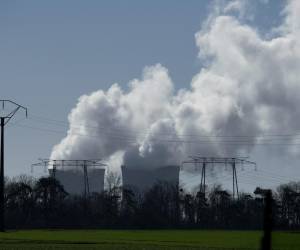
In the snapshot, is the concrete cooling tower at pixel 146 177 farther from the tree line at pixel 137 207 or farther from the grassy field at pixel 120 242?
the grassy field at pixel 120 242

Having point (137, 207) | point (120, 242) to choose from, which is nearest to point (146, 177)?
point (137, 207)

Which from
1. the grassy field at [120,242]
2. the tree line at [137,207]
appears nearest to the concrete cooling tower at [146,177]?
the tree line at [137,207]

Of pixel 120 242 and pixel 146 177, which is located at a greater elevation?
pixel 146 177

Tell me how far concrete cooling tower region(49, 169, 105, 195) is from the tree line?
358 centimetres

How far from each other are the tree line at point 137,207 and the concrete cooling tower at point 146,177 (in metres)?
1.87

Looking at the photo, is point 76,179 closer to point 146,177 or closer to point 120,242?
point 146,177

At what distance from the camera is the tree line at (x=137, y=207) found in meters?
120

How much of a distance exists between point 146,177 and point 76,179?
14725mm

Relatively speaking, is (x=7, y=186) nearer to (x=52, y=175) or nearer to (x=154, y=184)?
(x=52, y=175)

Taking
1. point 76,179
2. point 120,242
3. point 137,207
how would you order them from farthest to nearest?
point 76,179 → point 137,207 → point 120,242

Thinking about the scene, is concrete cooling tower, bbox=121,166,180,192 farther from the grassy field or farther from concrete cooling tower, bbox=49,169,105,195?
the grassy field

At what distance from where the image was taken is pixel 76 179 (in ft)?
470

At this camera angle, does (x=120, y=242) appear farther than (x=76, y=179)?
No

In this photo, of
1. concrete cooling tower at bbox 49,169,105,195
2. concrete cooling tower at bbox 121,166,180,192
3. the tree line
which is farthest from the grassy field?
concrete cooling tower at bbox 49,169,105,195
